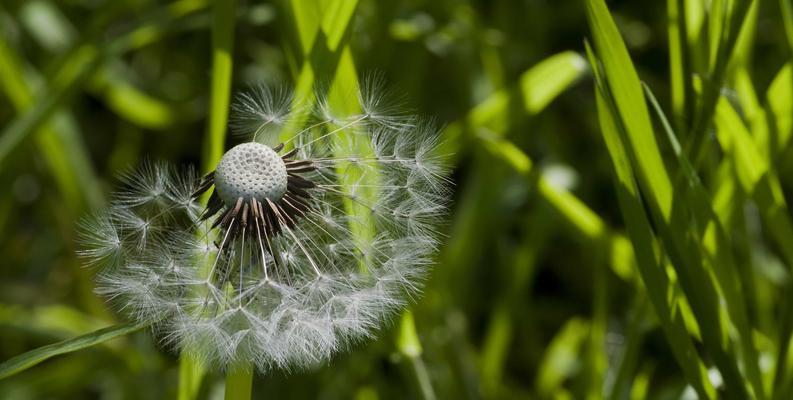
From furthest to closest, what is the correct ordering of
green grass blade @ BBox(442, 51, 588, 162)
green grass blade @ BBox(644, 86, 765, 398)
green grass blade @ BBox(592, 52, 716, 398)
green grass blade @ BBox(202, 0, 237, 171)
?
green grass blade @ BBox(442, 51, 588, 162) → green grass blade @ BBox(202, 0, 237, 171) → green grass blade @ BBox(644, 86, 765, 398) → green grass blade @ BBox(592, 52, 716, 398)

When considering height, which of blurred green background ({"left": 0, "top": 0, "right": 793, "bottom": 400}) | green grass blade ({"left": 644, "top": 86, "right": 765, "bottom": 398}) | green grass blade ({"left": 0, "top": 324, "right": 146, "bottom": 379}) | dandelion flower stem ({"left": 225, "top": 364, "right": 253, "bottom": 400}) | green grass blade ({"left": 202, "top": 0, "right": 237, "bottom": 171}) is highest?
green grass blade ({"left": 202, "top": 0, "right": 237, "bottom": 171})

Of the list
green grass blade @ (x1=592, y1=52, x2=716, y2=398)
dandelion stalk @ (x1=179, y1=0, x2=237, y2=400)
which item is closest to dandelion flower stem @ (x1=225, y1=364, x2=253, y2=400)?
dandelion stalk @ (x1=179, y1=0, x2=237, y2=400)

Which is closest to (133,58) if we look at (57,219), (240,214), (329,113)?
(57,219)

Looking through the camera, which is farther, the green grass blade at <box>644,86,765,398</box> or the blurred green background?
the blurred green background

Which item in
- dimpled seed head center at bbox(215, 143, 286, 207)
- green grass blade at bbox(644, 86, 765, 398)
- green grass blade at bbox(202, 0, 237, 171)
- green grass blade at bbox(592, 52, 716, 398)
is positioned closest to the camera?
dimpled seed head center at bbox(215, 143, 286, 207)

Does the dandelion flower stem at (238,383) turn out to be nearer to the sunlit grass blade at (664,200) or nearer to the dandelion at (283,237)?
the dandelion at (283,237)

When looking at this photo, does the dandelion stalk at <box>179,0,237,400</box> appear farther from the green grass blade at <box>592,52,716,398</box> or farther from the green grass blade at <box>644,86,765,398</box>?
the green grass blade at <box>644,86,765,398</box>
